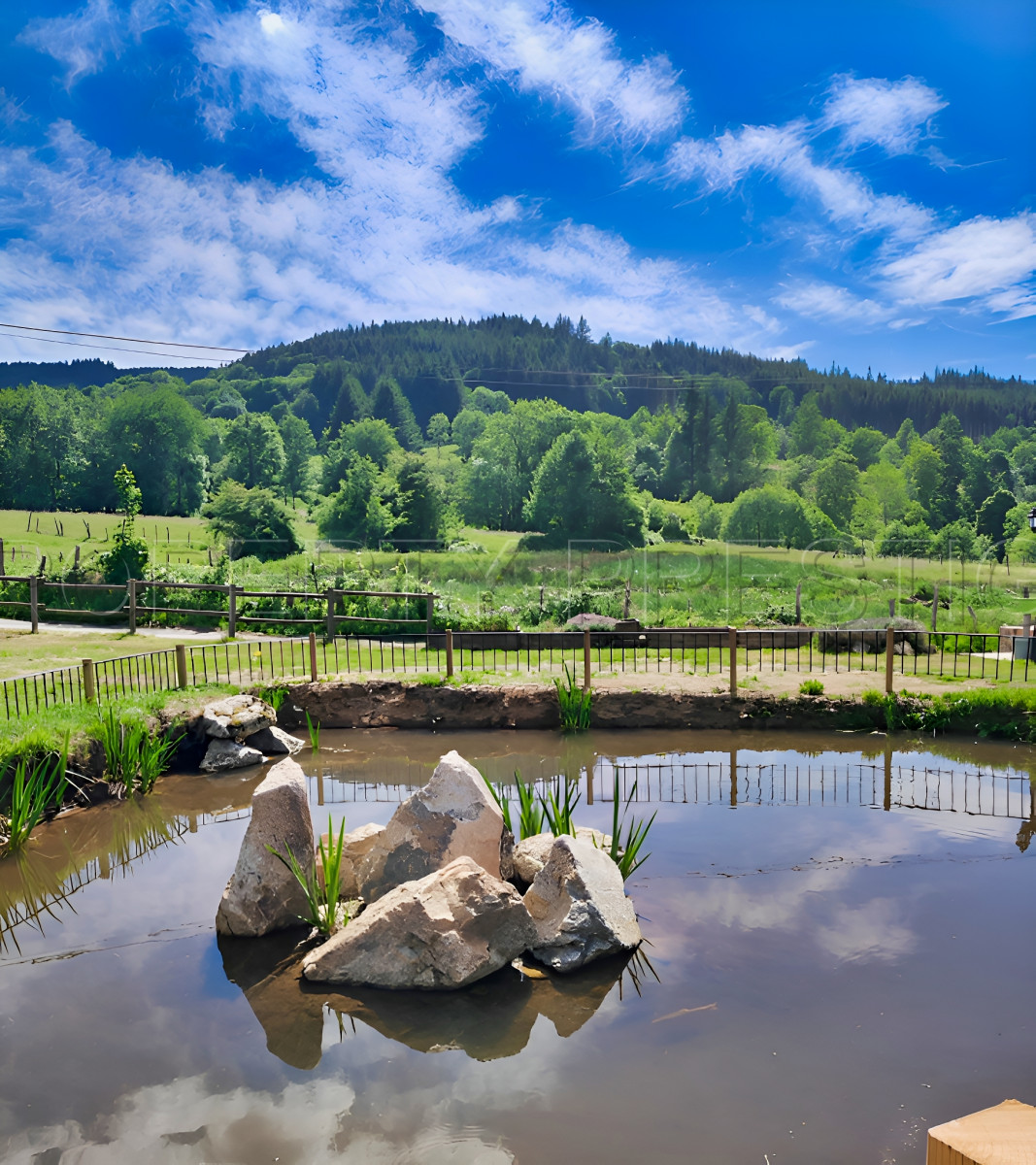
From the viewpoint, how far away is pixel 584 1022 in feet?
16.7

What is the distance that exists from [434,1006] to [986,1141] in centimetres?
408

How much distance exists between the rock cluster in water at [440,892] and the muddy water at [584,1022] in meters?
0.19

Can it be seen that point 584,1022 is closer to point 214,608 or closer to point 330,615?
point 330,615

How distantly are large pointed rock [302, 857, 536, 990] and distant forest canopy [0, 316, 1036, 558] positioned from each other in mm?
31992

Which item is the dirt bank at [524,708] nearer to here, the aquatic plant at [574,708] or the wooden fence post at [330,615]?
the aquatic plant at [574,708]

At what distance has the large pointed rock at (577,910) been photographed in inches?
226

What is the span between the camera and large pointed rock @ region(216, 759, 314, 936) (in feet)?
20.3

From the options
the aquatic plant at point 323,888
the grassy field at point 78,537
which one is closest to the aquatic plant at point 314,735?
the aquatic plant at point 323,888

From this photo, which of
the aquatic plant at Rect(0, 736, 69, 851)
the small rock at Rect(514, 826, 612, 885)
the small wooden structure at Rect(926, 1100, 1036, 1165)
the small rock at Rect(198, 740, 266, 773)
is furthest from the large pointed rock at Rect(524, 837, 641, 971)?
the small rock at Rect(198, 740, 266, 773)

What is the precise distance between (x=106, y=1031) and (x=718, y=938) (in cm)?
420

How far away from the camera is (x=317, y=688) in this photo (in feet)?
42.0

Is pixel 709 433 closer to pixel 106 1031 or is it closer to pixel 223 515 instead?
pixel 223 515

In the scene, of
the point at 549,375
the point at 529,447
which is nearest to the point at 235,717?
the point at 529,447

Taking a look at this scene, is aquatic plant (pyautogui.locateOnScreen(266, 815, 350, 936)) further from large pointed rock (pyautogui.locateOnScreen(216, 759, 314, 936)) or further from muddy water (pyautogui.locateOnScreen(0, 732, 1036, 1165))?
muddy water (pyautogui.locateOnScreen(0, 732, 1036, 1165))
